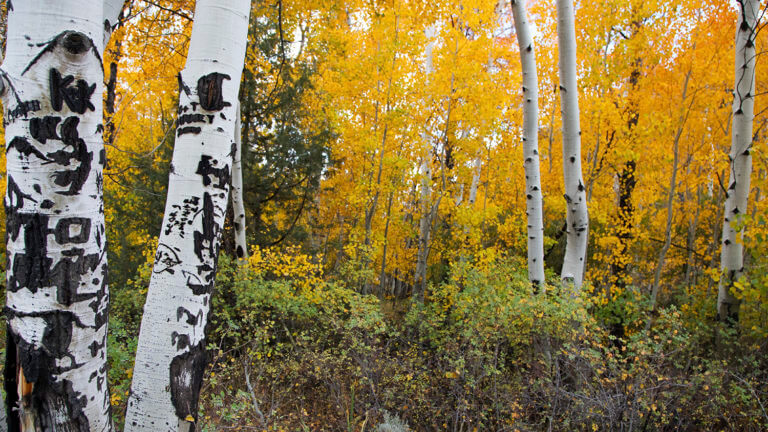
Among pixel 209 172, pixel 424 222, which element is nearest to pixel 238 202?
pixel 209 172

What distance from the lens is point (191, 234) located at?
1.48 meters

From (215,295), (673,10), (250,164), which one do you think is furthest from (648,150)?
(215,295)

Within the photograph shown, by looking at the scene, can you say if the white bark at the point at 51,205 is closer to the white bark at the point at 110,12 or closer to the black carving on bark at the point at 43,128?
the black carving on bark at the point at 43,128

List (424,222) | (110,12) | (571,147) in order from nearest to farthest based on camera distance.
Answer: (110,12), (571,147), (424,222)

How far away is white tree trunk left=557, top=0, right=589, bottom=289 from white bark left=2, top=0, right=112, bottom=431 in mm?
3905

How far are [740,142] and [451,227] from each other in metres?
6.10

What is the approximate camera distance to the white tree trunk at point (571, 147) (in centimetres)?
380

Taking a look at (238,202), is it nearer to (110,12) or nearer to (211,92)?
(110,12)

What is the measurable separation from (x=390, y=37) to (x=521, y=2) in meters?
4.41

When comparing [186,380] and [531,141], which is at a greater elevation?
[531,141]

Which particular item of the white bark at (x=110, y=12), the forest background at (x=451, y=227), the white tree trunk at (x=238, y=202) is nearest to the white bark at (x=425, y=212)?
the forest background at (x=451, y=227)

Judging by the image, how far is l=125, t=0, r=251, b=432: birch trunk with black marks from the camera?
141cm

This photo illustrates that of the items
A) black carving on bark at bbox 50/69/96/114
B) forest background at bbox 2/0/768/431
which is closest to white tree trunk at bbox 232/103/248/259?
forest background at bbox 2/0/768/431

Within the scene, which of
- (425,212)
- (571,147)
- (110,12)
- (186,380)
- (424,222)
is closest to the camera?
(186,380)
